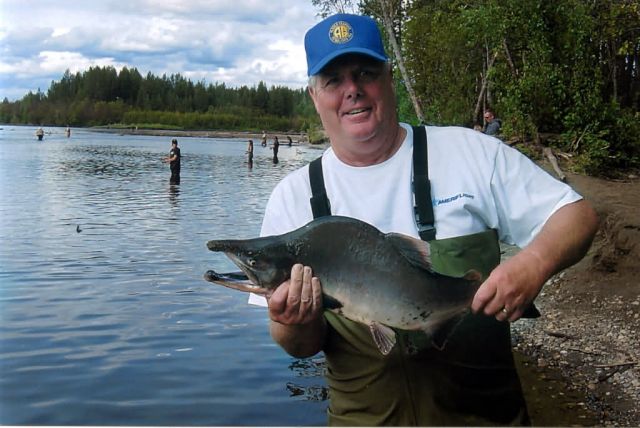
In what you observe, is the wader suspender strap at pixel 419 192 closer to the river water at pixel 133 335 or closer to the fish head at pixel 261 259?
the fish head at pixel 261 259

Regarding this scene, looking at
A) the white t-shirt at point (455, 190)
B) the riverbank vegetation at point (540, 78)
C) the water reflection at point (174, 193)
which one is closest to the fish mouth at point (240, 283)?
the white t-shirt at point (455, 190)

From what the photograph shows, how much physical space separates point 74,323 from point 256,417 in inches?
97.1

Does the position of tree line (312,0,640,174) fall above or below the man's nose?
above

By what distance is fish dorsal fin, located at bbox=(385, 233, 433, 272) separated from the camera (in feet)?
5.59

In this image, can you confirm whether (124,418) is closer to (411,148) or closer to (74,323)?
(74,323)

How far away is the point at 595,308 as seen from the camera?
733 cm

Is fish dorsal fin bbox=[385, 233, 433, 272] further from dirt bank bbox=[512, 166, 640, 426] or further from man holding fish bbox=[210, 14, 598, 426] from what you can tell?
dirt bank bbox=[512, 166, 640, 426]

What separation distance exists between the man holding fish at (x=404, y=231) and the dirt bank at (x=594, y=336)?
11.7 feet

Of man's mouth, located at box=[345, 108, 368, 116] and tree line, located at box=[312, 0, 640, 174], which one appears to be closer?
man's mouth, located at box=[345, 108, 368, 116]

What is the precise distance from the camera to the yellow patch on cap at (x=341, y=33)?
1.82 metres

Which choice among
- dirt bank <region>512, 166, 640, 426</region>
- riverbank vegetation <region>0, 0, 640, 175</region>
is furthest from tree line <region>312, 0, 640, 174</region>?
dirt bank <region>512, 166, 640, 426</region>

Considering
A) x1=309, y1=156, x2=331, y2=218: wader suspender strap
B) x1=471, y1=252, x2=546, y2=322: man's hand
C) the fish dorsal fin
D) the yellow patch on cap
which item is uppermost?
the yellow patch on cap

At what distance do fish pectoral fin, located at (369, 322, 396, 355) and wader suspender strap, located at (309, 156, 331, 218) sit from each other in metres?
0.28

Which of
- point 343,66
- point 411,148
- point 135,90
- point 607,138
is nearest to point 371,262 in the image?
point 411,148
